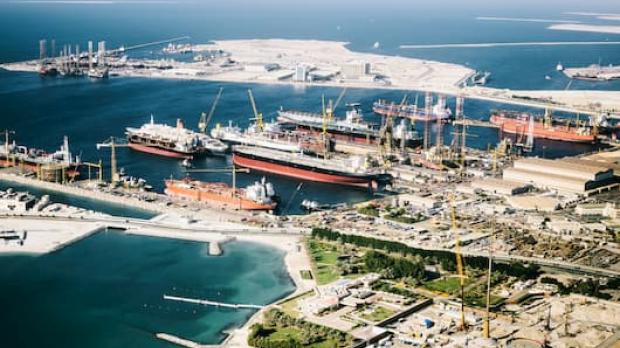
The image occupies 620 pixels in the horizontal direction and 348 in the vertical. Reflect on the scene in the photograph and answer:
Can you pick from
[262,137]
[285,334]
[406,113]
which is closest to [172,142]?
[262,137]

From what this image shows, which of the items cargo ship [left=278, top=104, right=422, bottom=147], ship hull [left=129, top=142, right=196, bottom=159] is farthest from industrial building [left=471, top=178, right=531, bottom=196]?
ship hull [left=129, top=142, right=196, bottom=159]

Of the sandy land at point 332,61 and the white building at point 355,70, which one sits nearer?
the sandy land at point 332,61

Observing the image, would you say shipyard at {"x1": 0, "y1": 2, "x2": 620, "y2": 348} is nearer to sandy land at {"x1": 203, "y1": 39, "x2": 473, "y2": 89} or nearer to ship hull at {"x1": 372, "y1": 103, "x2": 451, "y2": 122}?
ship hull at {"x1": 372, "y1": 103, "x2": 451, "y2": 122}

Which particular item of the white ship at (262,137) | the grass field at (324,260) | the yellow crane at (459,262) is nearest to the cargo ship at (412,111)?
the white ship at (262,137)

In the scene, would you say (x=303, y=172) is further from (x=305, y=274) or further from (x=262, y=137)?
(x=305, y=274)

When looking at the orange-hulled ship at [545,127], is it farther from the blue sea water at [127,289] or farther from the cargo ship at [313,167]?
the blue sea water at [127,289]
